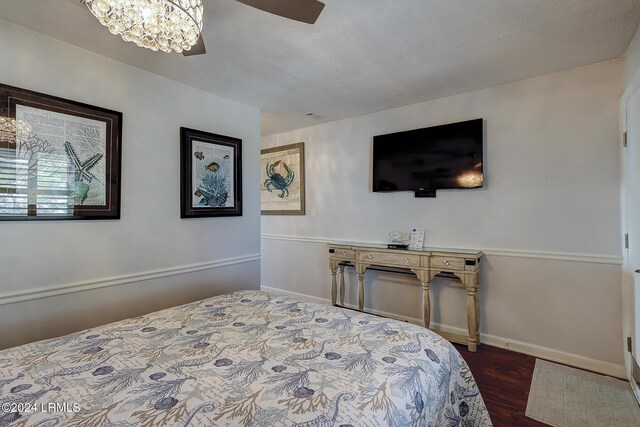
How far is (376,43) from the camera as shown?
201cm

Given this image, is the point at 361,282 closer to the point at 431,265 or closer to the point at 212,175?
the point at 431,265

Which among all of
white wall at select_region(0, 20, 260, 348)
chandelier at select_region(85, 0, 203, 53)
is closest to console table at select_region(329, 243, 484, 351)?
white wall at select_region(0, 20, 260, 348)

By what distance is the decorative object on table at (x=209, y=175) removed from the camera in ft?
8.65

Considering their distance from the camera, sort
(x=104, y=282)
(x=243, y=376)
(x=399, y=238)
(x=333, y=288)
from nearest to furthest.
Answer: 1. (x=243, y=376)
2. (x=104, y=282)
3. (x=399, y=238)
4. (x=333, y=288)

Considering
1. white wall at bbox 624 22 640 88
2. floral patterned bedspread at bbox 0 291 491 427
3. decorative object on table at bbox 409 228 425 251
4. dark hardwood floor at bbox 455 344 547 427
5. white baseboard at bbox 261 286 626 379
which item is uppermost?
white wall at bbox 624 22 640 88

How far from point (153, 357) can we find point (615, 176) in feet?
10.6

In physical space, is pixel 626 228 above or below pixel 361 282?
above

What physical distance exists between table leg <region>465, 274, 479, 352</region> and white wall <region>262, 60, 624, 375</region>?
230mm

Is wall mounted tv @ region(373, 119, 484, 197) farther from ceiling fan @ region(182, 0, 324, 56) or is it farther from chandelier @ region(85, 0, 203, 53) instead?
chandelier @ region(85, 0, 203, 53)

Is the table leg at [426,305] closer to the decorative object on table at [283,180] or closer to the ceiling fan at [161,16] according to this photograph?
the decorative object on table at [283,180]

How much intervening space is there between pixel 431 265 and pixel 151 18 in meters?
2.69

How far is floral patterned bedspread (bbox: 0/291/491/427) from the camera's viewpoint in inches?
34.5

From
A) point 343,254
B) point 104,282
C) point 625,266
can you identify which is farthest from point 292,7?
point 625,266

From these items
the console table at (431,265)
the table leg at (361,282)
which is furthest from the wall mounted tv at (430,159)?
the table leg at (361,282)
